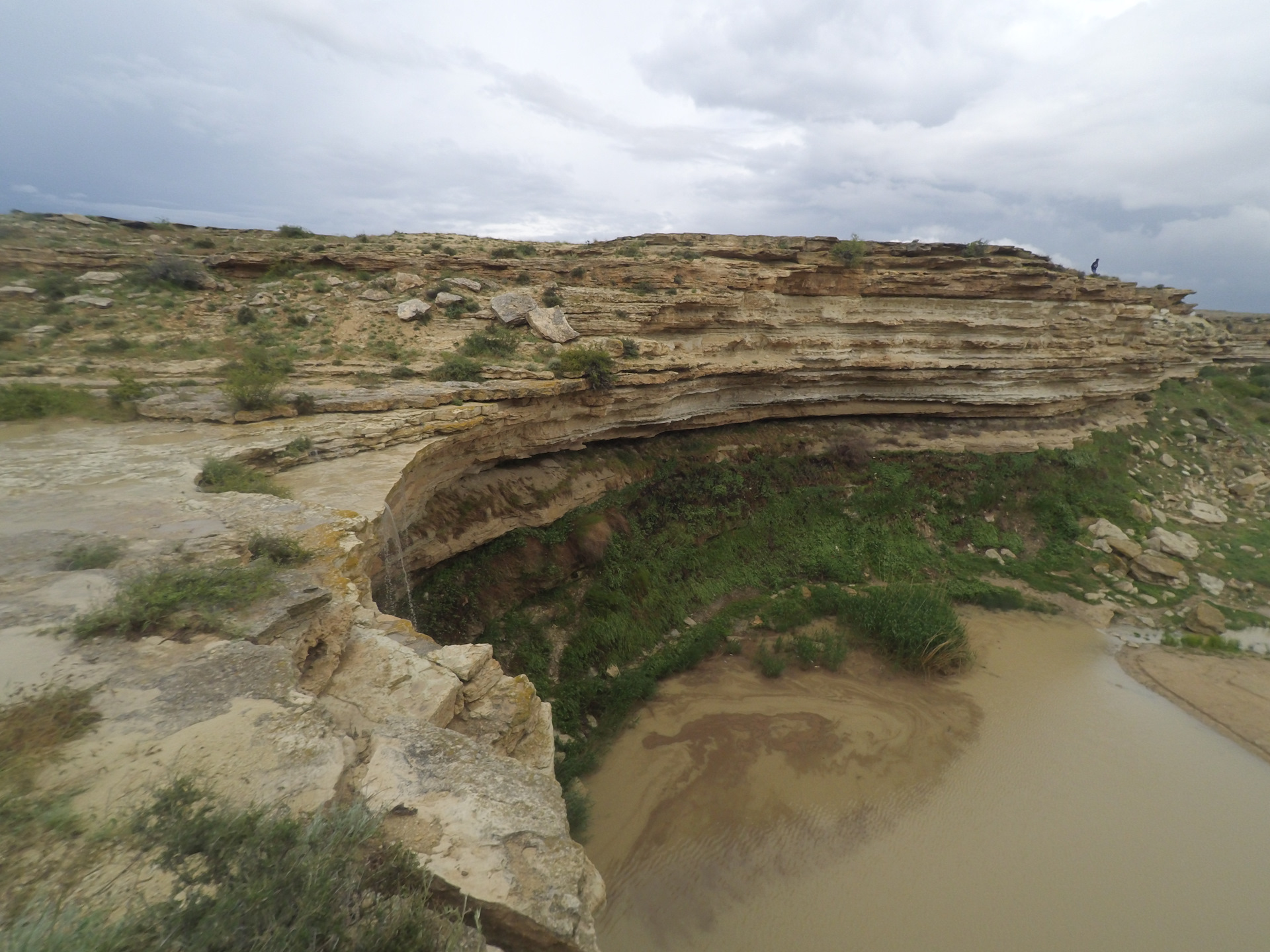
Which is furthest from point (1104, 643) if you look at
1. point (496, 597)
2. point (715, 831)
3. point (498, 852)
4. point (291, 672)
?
point (291, 672)

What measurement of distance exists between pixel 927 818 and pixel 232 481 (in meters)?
10.9

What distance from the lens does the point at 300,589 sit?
4184mm

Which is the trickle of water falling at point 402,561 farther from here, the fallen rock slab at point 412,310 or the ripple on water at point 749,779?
the fallen rock slab at point 412,310

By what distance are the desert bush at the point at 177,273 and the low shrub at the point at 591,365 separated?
9.68 m

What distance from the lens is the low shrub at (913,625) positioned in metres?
10.4

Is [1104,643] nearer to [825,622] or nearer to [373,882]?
[825,622]

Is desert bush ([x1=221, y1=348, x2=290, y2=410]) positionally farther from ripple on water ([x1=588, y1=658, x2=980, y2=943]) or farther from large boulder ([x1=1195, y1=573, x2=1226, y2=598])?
large boulder ([x1=1195, y1=573, x2=1226, y2=598])

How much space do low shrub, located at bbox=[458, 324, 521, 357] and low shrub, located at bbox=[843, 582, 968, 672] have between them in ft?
32.4

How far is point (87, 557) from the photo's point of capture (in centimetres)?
421

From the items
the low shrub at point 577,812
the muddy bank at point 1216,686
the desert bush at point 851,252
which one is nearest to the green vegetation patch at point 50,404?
the low shrub at point 577,812

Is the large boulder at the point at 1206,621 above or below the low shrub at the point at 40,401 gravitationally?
below

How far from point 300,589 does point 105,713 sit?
1.40 m

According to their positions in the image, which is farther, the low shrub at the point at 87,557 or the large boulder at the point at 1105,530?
the large boulder at the point at 1105,530

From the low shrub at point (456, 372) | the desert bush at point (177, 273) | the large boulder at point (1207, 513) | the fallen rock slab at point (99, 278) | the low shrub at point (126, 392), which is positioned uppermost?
the desert bush at point (177, 273)
